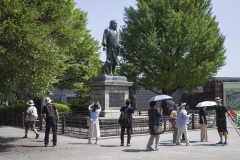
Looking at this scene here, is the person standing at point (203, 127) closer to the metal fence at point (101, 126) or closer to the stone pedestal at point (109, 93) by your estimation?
the metal fence at point (101, 126)

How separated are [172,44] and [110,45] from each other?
12.0 m

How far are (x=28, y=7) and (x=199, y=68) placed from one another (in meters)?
21.3

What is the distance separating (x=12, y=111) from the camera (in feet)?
82.0

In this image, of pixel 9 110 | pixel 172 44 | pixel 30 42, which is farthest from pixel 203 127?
pixel 172 44

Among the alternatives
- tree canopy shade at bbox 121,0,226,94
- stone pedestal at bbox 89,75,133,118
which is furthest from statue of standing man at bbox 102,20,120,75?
tree canopy shade at bbox 121,0,226,94

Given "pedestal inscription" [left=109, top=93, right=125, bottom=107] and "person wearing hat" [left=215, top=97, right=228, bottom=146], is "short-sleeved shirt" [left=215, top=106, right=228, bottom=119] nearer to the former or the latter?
"person wearing hat" [left=215, top=97, right=228, bottom=146]

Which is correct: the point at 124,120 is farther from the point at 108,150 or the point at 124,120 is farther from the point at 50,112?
the point at 50,112

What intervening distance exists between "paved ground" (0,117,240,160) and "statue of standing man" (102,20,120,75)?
21.2 ft

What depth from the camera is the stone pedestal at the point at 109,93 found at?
18.7 metres

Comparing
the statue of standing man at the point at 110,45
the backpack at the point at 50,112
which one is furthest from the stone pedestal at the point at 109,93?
the backpack at the point at 50,112

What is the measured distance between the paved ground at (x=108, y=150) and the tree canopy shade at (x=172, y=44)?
54.7ft

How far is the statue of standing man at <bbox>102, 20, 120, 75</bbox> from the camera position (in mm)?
19766

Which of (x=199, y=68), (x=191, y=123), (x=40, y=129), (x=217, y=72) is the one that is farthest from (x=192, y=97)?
(x=40, y=129)

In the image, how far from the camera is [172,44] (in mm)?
30469
